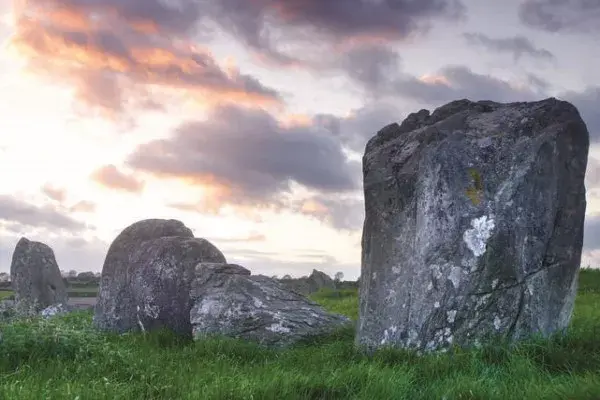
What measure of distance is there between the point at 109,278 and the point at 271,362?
10720 millimetres

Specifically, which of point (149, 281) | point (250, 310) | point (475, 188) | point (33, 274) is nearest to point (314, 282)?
point (33, 274)

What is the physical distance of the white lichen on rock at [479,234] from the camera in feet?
36.9

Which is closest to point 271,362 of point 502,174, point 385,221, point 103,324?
point 385,221

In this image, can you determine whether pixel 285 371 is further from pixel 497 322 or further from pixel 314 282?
pixel 314 282

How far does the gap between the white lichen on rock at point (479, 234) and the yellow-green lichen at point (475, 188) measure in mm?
351

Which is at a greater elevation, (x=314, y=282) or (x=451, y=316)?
(x=314, y=282)

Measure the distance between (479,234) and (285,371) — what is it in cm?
404

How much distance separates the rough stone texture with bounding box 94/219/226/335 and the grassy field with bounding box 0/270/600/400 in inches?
205

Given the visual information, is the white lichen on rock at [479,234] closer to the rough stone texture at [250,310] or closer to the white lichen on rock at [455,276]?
the white lichen on rock at [455,276]

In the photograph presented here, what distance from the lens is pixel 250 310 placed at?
15625 millimetres

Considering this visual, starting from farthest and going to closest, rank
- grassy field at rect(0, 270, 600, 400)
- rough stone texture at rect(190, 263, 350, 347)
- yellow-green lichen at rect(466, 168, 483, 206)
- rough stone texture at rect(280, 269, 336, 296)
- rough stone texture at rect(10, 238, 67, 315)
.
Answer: rough stone texture at rect(280, 269, 336, 296) → rough stone texture at rect(10, 238, 67, 315) → rough stone texture at rect(190, 263, 350, 347) → yellow-green lichen at rect(466, 168, 483, 206) → grassy field at rect(0, 270, 600, 400)

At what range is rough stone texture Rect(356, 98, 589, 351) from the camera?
36.8 ft

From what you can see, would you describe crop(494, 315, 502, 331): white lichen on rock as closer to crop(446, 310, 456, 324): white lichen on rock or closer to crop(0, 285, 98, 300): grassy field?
crop(446, 310, 456, 324): white lichen on rock

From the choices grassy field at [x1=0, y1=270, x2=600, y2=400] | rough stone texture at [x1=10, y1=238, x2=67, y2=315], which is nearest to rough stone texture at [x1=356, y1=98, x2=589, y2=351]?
grassy field at [x1=0, y1=270, x2=600, y2=400]
